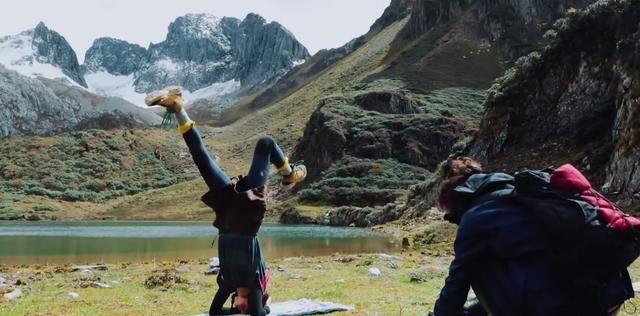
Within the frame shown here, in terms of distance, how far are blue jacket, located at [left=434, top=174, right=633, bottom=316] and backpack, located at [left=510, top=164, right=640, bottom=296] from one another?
123mm

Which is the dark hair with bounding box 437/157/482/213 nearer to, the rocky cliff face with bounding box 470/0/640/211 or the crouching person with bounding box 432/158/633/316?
the crouching person with bounding box 432/158/633/316

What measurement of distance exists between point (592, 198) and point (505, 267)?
0.93 m

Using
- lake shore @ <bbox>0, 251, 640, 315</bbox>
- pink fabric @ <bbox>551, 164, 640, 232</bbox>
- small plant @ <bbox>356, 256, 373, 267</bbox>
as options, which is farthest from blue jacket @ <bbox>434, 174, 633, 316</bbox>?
small plant @ <bbox>356, 256, 373, 267</bbox>

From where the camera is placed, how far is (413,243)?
39906mm

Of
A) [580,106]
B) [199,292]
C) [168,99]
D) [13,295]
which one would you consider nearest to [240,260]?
[168,99]

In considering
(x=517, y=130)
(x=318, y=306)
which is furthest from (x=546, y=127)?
(x=318, y=306)

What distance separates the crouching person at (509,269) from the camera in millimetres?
4992

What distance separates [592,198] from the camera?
504 cm

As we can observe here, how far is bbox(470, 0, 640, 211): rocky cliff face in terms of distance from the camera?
132 feet

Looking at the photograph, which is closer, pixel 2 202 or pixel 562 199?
pixel 562 199

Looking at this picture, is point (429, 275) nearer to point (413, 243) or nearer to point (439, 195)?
point (439, 195)

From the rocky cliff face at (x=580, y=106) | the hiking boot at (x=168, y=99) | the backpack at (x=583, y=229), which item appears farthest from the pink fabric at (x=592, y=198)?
the rocky cliff face at (x=580, y=106)

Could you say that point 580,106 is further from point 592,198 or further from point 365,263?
point 592,198

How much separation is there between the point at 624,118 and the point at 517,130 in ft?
66.9
